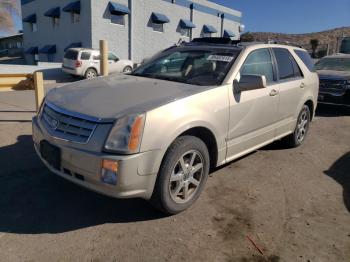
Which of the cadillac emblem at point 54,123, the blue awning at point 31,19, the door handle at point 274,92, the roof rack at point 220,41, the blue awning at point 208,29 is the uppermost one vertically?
the blue awning at point 31,19

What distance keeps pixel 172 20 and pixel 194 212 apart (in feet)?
82.9

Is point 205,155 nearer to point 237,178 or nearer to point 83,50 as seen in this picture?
point 237,178

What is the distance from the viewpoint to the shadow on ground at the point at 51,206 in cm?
334

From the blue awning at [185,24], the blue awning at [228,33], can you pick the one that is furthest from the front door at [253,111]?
the blue awning at [228,33]

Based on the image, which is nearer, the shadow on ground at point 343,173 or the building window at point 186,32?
the shadow on ground at point 343,173

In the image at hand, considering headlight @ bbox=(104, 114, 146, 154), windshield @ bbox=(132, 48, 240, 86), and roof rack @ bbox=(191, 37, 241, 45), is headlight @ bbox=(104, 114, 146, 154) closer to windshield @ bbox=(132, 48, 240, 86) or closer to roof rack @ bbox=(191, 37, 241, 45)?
windshield @ bbox=(132, 48, 240, 86)

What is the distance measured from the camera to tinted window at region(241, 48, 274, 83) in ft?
14.5

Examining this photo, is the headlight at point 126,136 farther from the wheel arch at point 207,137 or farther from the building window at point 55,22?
the building window at point 55,22

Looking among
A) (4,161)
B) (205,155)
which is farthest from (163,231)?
(4,161)

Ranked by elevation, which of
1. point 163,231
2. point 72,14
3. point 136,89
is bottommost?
point 163,231

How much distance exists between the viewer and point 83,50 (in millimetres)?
18656

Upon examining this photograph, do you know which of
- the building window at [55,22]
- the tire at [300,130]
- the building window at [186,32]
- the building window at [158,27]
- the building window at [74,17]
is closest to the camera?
the tire at [300,130]

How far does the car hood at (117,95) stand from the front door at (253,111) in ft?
1.95

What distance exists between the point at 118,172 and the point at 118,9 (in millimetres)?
20895
